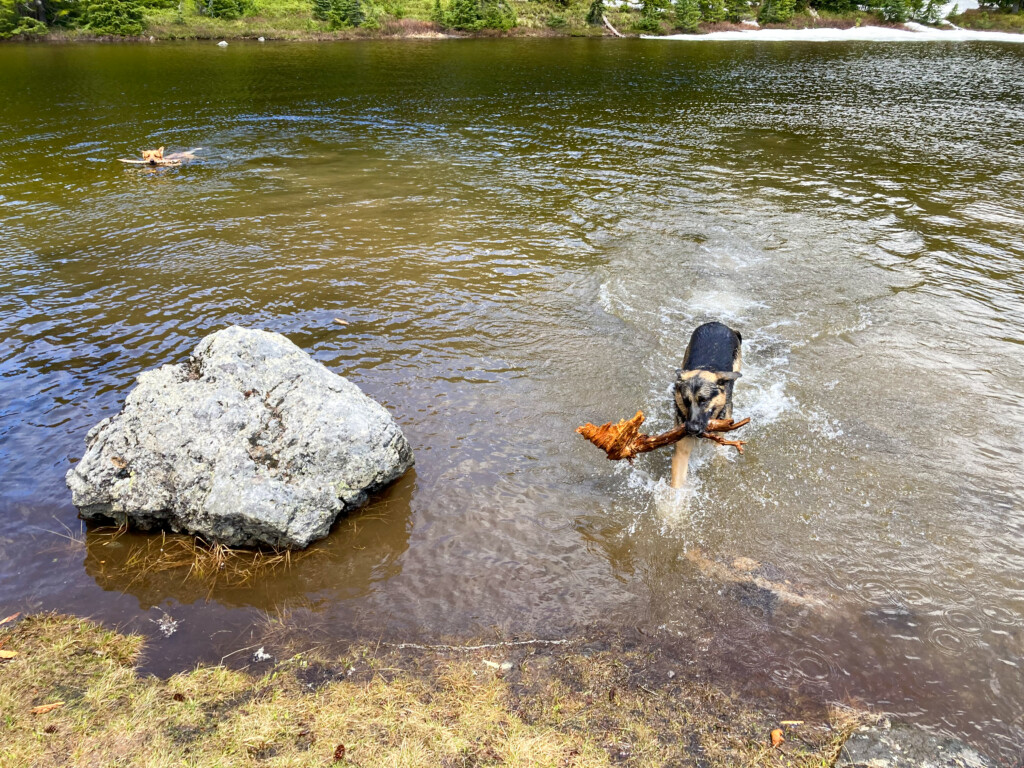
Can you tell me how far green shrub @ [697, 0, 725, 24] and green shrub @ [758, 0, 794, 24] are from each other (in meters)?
4.73

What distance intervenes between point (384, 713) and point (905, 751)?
4192 mm

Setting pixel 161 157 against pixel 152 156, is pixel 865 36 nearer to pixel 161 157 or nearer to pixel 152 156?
pixel 161 157

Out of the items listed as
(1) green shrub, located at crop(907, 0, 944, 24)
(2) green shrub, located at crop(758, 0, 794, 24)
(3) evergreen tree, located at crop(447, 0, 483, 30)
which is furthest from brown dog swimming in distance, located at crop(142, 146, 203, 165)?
(1) green shrub, located at crop(907, 0, 944, 24)

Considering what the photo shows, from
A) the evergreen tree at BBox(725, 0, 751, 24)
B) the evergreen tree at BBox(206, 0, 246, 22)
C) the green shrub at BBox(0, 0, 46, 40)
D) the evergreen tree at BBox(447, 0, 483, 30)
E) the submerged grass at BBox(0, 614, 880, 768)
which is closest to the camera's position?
the submerged grass at BBox(0, 614, 880, 768)

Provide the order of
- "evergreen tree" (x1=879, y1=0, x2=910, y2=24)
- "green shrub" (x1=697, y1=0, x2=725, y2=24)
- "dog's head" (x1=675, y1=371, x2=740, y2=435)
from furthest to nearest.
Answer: "green shrub" (x1=697, y1=0, x2=725, y2=24), "evergreen tree" (x1=879, y1=0, x2=910, y2=24), "dog's head" (x1=675, y1=371, x2=740, y2=435)

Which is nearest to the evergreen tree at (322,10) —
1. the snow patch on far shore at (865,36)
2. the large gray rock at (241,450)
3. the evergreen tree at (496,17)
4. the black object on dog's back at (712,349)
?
the evergreen tree at (496,17)

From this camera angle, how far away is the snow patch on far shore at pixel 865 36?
216 ft

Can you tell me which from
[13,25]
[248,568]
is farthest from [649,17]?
[248,568]

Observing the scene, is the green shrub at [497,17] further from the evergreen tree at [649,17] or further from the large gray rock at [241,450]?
the large gray rock at [241,450]

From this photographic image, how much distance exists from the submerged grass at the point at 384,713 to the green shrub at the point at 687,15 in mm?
83988

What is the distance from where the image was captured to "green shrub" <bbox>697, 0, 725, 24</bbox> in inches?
3022

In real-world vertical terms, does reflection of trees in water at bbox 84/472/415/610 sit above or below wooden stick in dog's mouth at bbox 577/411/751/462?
below

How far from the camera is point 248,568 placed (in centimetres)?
668

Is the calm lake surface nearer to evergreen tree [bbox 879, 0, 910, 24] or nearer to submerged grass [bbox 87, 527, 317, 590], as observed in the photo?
submerged grass [bbox 87, 527, 317, 590]
